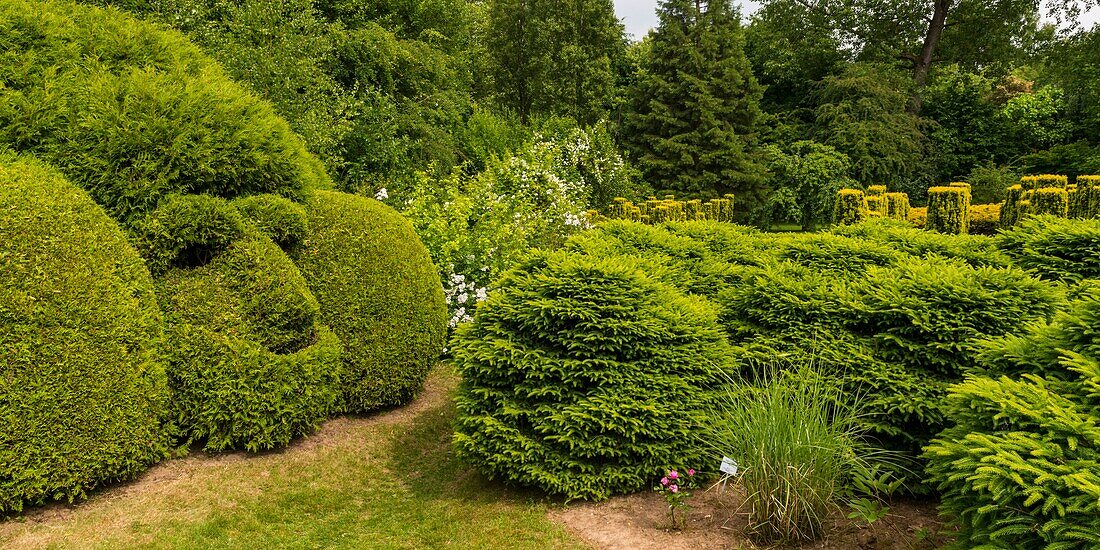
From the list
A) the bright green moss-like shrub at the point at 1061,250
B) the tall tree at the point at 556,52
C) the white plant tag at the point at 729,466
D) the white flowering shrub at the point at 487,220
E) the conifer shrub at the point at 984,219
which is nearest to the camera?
the white plant tag at the point at 729,466

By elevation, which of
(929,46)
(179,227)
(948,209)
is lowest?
(948,209)

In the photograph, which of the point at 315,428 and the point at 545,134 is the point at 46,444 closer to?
the point at 315,428

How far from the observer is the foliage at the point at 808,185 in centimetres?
2256

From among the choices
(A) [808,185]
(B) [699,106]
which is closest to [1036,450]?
(A) [808,185]

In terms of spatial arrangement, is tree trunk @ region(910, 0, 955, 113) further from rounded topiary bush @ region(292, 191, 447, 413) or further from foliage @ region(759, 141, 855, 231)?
rounded topiary bush @ region(292, 191, 447, 413)

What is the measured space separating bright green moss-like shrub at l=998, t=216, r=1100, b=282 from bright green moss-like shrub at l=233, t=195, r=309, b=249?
565cm

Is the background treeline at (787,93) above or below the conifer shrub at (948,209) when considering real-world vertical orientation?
above

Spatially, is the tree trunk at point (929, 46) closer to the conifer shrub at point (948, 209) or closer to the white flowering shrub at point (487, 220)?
the conifer shrub at point (948, 209)

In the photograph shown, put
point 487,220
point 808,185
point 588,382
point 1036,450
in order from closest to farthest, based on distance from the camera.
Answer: point 1036,450 → point 588,382 → point 487,220 → point 808,185

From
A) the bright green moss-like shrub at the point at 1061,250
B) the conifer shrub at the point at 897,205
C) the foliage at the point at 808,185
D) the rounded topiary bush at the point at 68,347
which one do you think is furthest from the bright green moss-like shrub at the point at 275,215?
the foliage at the point at 808,185

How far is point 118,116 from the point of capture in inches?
195

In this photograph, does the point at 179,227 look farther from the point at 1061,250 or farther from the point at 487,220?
the point at 1061,250

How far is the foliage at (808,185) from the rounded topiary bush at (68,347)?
68.2 ft

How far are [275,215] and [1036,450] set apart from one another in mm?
5104
